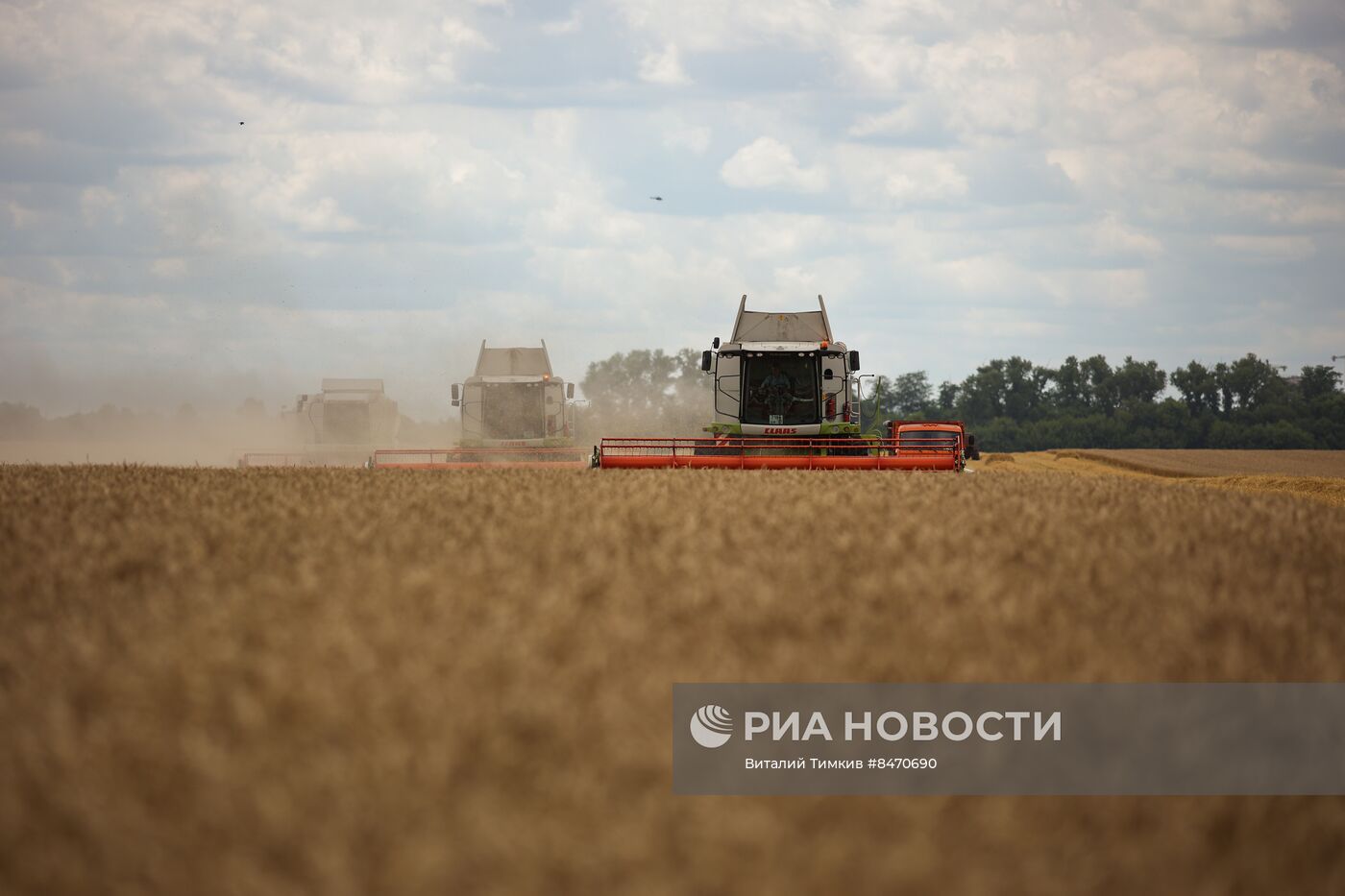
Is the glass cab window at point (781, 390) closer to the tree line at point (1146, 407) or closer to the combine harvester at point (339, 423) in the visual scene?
the combine harvester at point (339, 423)

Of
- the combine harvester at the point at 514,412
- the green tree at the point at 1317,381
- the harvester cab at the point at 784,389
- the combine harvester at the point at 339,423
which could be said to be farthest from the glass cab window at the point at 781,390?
the green tree at the point at 1317,381

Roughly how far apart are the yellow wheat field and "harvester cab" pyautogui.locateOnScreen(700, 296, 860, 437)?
42.2ft

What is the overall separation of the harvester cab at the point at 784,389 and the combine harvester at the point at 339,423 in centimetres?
1283

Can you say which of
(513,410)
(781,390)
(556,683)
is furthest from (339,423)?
(556,683)

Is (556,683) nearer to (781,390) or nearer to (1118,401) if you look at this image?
(781,390)

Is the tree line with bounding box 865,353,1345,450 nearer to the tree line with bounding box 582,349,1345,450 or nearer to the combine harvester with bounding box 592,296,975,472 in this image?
the tree line with bounding box 582,349,1345,450

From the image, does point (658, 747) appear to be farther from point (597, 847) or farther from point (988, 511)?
point (988, 511)

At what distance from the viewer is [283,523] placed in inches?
302

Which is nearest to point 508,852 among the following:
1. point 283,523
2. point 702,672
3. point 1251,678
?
point 702,672

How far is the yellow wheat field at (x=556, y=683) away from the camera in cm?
272

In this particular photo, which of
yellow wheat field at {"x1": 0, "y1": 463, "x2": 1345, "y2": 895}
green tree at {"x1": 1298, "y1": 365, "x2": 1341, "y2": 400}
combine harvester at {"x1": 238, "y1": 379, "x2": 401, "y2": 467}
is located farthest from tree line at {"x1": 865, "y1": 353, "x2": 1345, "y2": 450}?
yellow wheat field at {"x1": 0, "y1": 463, "x2": 1345, "y2": 895}

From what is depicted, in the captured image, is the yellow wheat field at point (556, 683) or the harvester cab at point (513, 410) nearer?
the yellow wheat field at point (556, 683)

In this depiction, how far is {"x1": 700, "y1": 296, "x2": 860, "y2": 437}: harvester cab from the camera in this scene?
2020 cm

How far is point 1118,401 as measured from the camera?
10812 centimetres
